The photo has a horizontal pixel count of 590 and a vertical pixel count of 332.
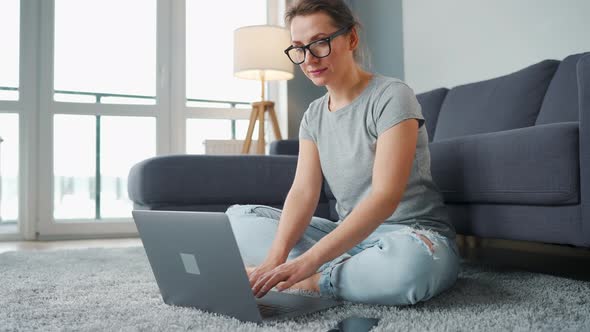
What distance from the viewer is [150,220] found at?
1.08 meters

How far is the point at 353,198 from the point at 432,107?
1450 millimetres

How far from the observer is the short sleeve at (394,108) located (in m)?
1.20

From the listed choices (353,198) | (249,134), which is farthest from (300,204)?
(249,134)

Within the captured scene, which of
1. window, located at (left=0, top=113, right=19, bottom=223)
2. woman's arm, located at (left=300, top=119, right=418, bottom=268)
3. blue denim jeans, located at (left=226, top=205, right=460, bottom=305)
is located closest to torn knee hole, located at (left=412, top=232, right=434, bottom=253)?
blue denim jeans, located at (left=226, top=205, right=460, bottom=305)

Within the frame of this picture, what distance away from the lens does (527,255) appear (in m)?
2.29

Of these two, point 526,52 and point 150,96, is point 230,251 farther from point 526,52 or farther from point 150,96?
point 150,96

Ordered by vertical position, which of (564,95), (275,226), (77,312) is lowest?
(77,312)

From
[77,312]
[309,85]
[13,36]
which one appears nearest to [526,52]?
[309,85]

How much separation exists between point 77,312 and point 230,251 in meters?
0.43

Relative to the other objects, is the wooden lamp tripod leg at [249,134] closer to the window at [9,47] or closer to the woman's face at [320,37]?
the window at [9,47]

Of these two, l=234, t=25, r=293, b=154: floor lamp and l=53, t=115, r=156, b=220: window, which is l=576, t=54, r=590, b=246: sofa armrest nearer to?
l=234, t=25, r=293, b=154: floor lamp

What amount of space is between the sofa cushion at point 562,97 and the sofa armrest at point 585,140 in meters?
0.60

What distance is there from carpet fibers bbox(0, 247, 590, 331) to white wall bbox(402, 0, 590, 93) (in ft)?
4.12

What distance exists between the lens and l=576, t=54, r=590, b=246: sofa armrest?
1.32 m
